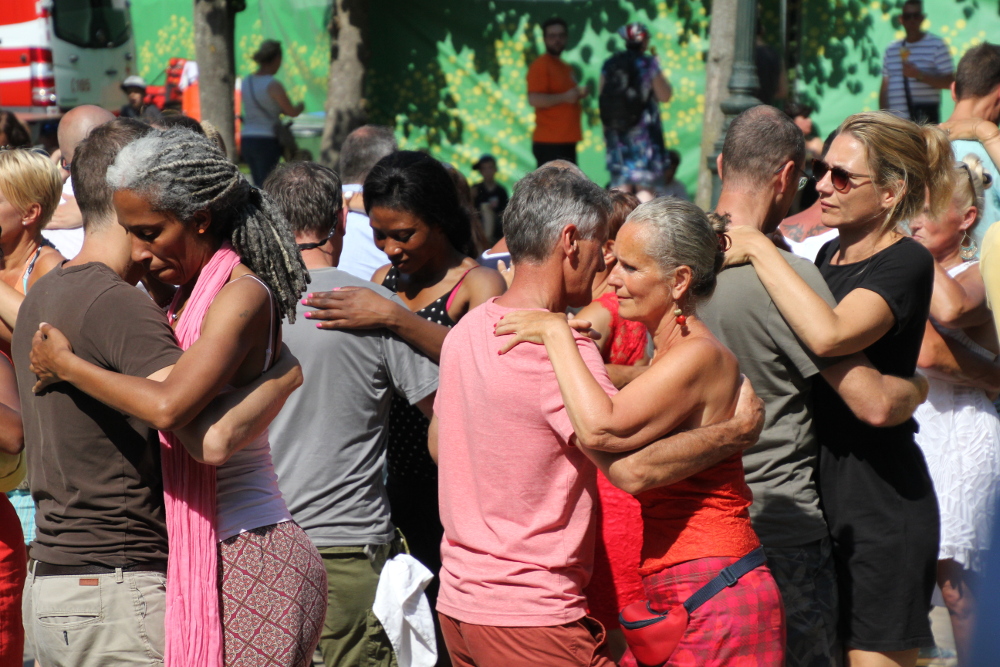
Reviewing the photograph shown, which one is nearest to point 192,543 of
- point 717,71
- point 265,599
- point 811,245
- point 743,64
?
point 265,599

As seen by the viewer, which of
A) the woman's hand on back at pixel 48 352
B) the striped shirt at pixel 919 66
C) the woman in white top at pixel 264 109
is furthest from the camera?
the woman in white top at pixel 264 109

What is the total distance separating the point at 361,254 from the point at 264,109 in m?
6.34

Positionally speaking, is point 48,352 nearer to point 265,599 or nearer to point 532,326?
point 265,599

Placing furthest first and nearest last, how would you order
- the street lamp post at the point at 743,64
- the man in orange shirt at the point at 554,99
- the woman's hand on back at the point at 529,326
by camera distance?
the man in orange shirt at the point at 554,99
the street lamp post at the point at 743,64
the woman's hand on back at the point at 529,326

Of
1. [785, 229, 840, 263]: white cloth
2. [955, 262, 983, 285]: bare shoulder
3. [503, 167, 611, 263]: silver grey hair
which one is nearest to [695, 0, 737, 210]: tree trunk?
[785, 229, 840, 263]: white cloth

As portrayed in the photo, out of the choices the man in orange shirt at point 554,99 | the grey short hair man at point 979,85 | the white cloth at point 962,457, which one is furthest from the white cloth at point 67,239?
the man in orange shirt at point 554,99

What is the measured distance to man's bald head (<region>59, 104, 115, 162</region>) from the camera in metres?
4.78

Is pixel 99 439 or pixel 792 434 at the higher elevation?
pixel 99 439

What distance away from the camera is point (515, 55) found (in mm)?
11688

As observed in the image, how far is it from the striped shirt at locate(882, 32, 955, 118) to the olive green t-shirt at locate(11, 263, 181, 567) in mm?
8930

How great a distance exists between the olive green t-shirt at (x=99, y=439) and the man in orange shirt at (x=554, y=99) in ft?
28.3

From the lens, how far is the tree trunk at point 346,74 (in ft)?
35.7

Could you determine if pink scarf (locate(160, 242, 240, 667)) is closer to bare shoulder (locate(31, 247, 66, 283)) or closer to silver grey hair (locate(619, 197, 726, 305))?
silver grey hair (locate(619, 197, 726, 305))

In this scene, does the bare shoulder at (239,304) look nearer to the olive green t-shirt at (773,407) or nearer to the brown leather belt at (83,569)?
the brown leather belt at (83,569)
